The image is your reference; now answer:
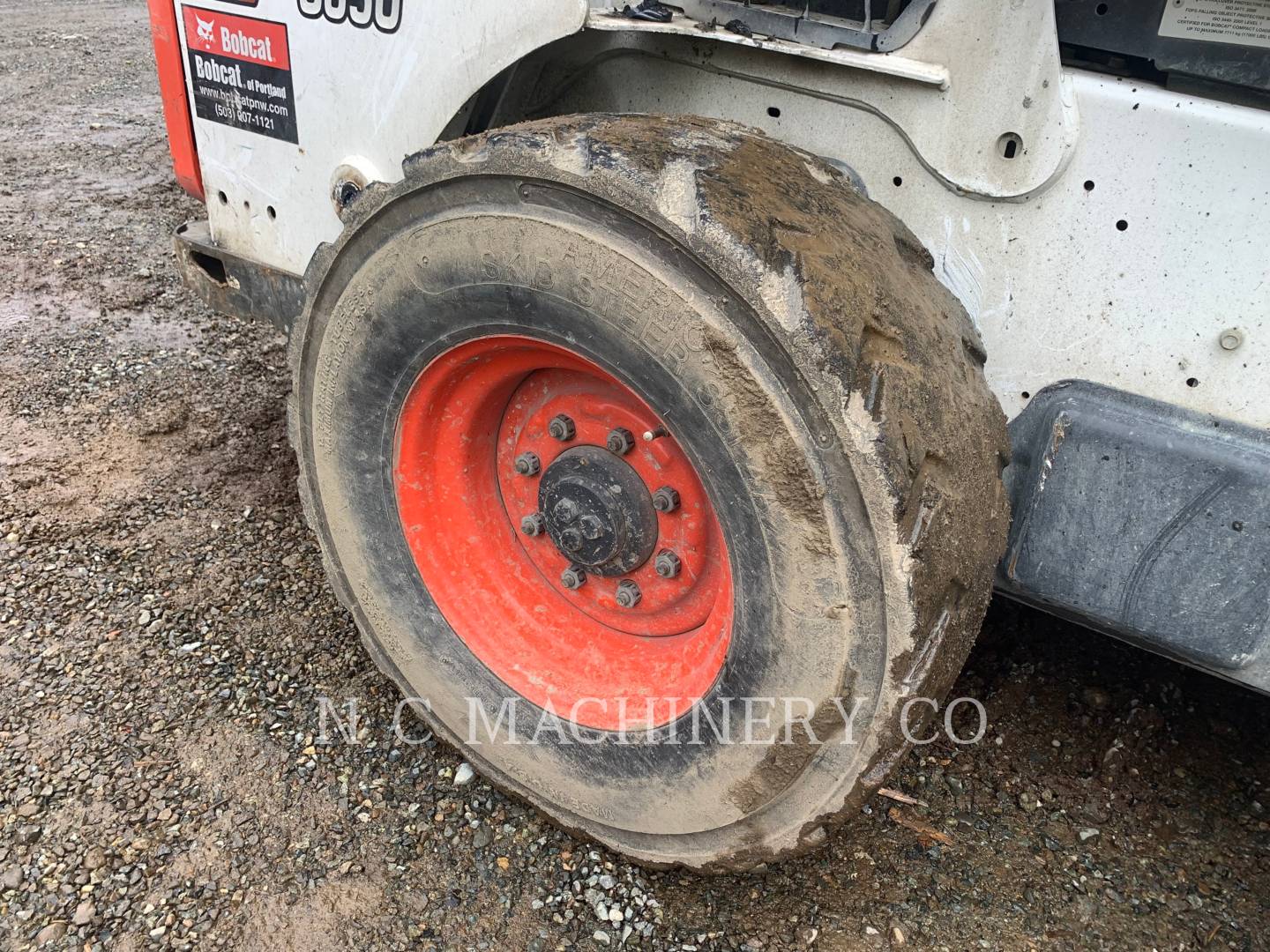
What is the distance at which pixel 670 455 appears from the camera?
5.76ft

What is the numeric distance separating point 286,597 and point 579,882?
117 centimetres

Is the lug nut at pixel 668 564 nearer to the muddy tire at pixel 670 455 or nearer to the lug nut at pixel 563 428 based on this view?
the muddy tire at pixel 670 455

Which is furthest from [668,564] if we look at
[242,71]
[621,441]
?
[242,71]

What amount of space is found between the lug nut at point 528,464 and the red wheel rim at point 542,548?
2cm

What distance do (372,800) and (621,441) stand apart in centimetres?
98

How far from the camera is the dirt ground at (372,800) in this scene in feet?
6.25

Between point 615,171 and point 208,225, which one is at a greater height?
point 615,171

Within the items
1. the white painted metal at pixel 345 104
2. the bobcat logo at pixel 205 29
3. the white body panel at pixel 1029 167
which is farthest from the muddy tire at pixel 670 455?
the bobcat logo at pixel 205 29

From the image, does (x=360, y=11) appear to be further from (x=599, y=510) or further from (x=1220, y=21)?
(x=1220, y=21)

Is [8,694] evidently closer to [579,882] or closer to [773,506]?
[579,882]

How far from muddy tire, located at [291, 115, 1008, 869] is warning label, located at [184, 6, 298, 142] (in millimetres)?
786

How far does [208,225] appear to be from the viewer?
2.98 metres

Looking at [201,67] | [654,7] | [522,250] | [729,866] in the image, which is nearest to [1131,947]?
[729,866]

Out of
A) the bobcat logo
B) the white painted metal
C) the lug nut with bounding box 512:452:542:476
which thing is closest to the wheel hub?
the lug nut with bounding box 512:452:542:476
